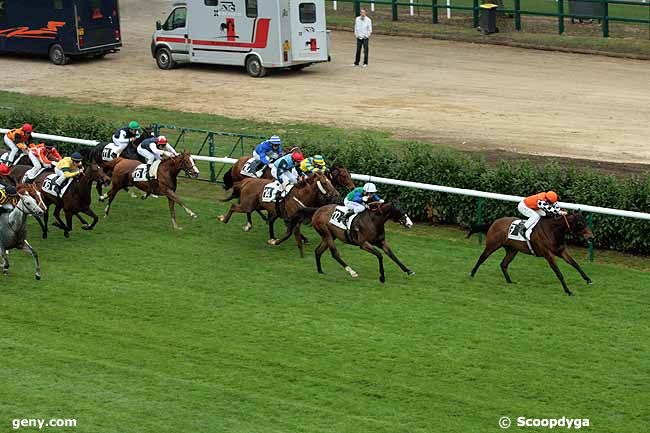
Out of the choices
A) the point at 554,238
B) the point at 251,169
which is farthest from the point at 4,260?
the point at 554,238

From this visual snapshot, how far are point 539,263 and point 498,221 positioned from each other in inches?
57.4

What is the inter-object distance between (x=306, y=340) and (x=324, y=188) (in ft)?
14.1

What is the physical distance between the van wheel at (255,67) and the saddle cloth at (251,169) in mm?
12171

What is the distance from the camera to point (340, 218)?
61.8 ft

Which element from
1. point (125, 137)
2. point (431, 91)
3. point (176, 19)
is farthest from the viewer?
point (176, 19)

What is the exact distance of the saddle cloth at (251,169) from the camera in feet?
72.0

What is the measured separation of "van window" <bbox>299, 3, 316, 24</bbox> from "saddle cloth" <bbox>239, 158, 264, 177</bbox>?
12.3 m

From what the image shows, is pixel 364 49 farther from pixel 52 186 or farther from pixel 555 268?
pixel 555 268

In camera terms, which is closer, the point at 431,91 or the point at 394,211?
the point at 394,211

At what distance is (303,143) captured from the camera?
23.7 m

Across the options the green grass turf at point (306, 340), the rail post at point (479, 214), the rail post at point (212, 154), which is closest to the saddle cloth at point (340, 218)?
the green grass turf at point (306, 340)

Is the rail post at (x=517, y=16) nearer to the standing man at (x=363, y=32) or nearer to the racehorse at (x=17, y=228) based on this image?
the standing man at (x=363, y=32)

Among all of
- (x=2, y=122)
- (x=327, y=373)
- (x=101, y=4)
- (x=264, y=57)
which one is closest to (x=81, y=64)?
(x=101, y=4)

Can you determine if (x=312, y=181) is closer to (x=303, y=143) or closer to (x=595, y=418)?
(x=303, y=143)
